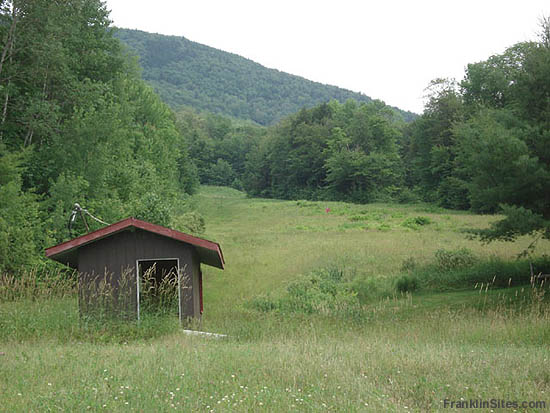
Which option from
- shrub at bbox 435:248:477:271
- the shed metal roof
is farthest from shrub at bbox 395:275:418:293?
the shed metal roof

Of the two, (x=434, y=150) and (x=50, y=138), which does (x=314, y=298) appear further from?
(x=434, y=150)

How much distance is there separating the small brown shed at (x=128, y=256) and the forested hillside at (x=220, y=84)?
159605 mm

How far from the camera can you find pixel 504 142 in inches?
569

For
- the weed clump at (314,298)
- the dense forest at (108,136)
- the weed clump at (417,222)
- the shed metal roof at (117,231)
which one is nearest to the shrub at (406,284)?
the weed clump at (314,298)

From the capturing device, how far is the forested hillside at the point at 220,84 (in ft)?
577

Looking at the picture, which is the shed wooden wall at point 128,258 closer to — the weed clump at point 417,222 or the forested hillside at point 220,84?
the weed clump at point 417,222

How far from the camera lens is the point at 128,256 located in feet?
40.0

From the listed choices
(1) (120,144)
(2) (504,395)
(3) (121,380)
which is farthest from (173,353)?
(1) (120,144)

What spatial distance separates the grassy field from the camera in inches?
230

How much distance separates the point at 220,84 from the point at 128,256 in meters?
183

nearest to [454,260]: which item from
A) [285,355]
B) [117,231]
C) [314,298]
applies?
[314,298]

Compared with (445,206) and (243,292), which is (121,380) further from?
(445,206)

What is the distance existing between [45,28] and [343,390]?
20.3 meters

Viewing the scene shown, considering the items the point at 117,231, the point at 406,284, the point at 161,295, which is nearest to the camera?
the point at 117,231
